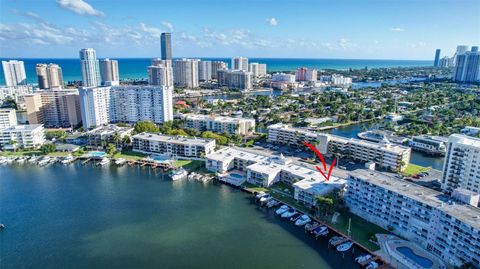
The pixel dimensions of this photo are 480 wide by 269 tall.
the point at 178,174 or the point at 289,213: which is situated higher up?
the point at 178,174

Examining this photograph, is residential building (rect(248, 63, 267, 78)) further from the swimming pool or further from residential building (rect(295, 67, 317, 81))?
the swimming pool

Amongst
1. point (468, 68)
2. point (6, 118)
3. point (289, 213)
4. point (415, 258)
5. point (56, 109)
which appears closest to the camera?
point (415, 258)

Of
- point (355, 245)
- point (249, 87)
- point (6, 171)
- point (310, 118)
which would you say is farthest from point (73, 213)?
point (249, 87)

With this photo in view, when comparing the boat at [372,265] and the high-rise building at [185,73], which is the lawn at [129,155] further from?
the high-rise building at [185,73]

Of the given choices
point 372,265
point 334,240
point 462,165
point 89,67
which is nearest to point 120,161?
point 334,240

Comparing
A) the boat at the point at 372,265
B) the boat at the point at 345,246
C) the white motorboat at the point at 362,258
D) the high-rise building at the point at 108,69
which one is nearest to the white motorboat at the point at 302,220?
the boat at the point at 345,246

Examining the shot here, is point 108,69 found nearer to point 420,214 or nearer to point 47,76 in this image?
point 47,76

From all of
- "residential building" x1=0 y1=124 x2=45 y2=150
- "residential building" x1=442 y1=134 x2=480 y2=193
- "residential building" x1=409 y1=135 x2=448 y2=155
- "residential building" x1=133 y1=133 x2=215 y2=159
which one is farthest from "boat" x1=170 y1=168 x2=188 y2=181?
"residential building" x1=409 y1=135 x2=448 y2=155
